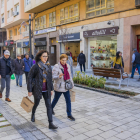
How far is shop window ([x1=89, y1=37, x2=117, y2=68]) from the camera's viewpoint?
1612 cm

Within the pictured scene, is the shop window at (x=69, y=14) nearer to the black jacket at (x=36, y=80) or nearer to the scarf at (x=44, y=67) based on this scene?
the scarf at (x=44, y=67)

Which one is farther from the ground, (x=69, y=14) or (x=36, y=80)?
(x=69, y=14)

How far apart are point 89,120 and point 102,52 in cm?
1312

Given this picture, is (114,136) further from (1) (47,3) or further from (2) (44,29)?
(2) (44,29)

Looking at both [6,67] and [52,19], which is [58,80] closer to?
[6,67]

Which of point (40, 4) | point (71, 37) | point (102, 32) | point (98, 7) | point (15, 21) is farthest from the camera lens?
point (15, 21)

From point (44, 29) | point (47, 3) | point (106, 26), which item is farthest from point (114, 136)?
point (44, 29)

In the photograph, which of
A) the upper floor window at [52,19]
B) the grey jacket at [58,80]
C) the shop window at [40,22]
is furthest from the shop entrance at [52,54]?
the grey jacket at [58,80]

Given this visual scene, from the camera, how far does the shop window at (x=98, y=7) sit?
15159mm

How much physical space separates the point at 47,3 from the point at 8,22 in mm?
14204

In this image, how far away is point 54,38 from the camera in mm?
23109

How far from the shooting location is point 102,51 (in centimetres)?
1731

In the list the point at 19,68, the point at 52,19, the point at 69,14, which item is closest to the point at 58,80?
the point at 19,68

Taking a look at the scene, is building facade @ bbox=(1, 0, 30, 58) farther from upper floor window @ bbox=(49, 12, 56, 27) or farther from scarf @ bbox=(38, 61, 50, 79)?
A: scarf @ bbox=(38, 61, 50, 79)
